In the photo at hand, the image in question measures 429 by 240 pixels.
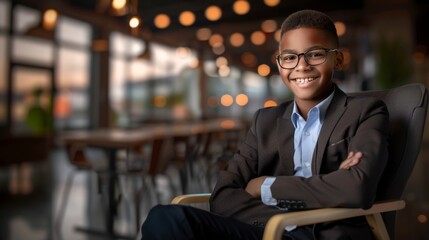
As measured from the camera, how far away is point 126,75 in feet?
41.5

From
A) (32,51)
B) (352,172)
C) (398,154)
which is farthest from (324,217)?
(32,51)

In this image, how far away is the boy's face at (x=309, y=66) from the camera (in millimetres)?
1389

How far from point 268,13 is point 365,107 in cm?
897

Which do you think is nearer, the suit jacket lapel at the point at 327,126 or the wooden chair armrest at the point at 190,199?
the suit jacket lapel at the point at 327,126

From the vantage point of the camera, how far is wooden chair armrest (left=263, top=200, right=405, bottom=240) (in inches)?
44.1

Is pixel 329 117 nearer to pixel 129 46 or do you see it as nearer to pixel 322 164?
pixel 322 164

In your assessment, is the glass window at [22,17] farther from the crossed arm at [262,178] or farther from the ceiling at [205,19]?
the crossed arm at [262,178]

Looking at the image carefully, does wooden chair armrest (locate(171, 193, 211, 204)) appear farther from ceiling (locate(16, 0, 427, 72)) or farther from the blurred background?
ceiling (locate(16, 0, 427, 72))

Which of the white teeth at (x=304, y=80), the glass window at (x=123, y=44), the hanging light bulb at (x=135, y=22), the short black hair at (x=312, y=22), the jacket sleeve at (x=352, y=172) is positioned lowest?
the jacket sleeve at (x=352, y=172)

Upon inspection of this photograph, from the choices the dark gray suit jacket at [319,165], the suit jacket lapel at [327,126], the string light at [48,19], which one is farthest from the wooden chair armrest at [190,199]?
the string light at [48,19]

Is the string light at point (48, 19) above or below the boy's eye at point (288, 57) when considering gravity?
above

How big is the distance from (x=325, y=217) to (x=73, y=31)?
10916 mm

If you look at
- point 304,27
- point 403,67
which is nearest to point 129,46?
point 403,67

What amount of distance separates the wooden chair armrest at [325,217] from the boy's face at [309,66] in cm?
43
